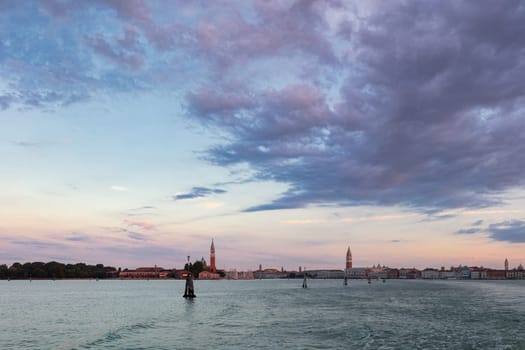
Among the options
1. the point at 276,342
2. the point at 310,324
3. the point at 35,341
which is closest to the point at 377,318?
the point at 310,324

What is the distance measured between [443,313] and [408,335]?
23.4 m

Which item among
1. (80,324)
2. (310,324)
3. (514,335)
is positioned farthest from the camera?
(80,324)

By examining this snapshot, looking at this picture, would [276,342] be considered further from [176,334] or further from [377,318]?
[377,318]

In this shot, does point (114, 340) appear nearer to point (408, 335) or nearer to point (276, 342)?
point (276, 342)

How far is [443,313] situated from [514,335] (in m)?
21.6

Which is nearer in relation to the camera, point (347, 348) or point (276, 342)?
point (347, 348)

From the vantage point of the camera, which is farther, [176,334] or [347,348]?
[176,334]

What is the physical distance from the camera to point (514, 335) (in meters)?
40.7

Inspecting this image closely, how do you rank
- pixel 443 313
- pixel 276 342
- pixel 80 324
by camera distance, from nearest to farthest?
pixel 276 342
pixel 80 324
pixel 443 313

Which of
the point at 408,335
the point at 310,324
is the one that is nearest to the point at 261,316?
the point at 310,324

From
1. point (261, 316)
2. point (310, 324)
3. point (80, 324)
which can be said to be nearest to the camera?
point (310, 324)

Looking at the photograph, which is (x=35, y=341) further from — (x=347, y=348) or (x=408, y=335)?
(x=408, y=335)

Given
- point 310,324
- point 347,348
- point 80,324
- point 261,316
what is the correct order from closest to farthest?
point 347,348
point 310,324
point 80,324
point 261,316

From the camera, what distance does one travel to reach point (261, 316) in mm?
56969
